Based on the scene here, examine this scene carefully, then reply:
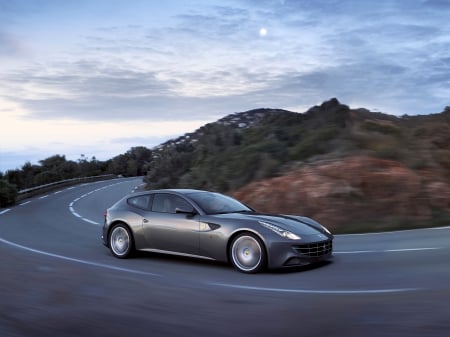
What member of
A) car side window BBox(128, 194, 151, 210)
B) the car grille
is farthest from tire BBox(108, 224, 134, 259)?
the car grille

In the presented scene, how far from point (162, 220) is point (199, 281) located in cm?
230

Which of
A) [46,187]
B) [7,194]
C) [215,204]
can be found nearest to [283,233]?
[215,204]

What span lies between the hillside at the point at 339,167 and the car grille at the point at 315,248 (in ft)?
18.6

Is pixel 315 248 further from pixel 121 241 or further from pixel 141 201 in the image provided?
pixel 121 241

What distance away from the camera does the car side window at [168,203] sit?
423 inches

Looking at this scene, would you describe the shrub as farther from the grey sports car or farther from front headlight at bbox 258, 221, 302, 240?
front headlight at bbox 258, 221, 302, 240

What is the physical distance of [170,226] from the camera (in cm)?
1062

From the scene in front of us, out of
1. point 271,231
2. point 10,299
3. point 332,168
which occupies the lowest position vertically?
point 10,299

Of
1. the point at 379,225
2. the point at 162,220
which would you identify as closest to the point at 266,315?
the point at 162,220

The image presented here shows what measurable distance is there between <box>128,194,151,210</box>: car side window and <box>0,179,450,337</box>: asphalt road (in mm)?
977

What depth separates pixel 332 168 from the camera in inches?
749

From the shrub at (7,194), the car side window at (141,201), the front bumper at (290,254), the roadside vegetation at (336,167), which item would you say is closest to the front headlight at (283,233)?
the front bumper at (290,254)

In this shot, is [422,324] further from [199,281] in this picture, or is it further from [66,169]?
[66,169]

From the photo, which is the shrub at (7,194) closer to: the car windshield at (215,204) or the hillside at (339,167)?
the hillside at (339,167)
